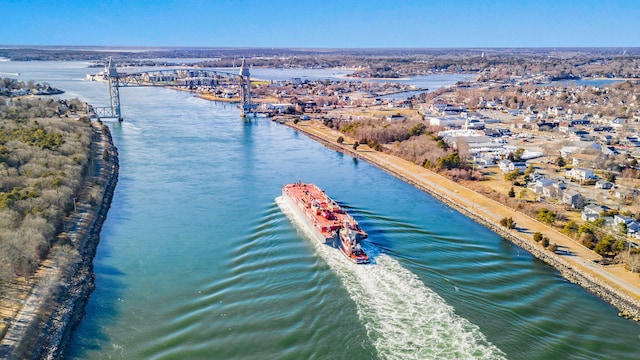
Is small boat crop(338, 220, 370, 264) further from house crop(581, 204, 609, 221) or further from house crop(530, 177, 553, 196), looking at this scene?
house crop(530, 177, 553, 196)

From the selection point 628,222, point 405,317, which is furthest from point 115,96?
point 628,222

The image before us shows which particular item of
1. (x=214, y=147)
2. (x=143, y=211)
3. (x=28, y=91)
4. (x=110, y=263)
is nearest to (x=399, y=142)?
(x=214, y=147)

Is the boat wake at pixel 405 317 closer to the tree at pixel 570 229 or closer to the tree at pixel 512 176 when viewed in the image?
the tree at pixel 570 229

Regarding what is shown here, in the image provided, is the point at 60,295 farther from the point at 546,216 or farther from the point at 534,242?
the point at 546,216

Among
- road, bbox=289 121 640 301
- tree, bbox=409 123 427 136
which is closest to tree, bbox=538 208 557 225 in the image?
road, bbox=289 121 640 301

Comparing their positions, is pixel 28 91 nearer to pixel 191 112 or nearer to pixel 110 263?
pixel 191 112

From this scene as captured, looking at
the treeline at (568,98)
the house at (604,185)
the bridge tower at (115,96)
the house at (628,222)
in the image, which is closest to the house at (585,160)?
the house at (604,185)
